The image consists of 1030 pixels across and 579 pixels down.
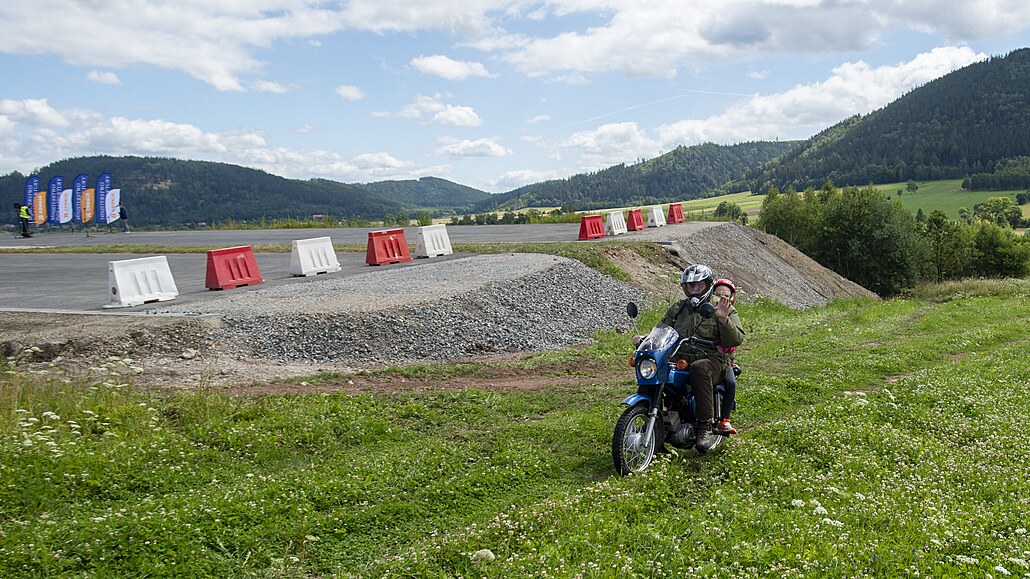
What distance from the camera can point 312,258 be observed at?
69.6 ft

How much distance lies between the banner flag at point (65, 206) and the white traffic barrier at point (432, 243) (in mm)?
40650

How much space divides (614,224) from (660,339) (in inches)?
1103

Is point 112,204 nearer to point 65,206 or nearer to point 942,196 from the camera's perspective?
point 65,206

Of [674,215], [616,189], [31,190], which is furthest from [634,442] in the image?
[616,189]

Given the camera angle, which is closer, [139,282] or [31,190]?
[139,282]

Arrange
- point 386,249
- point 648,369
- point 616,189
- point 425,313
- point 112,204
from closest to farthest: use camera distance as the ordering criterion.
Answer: point 648,369
point 425,313
point 386,249
point 112,204
point 616,189

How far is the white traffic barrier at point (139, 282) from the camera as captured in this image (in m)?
15.7

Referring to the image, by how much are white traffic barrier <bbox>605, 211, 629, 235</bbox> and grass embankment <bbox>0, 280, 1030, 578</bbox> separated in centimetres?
2393

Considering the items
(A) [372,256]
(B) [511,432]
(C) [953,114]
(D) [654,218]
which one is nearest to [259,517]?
(B) [511,432]

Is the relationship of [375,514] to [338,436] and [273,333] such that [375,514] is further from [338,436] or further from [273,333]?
[273,333]

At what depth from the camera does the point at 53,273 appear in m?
23.3

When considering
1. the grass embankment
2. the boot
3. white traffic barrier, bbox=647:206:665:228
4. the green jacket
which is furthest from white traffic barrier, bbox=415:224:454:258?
the boot

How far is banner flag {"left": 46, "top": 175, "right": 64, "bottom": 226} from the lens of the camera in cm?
5209

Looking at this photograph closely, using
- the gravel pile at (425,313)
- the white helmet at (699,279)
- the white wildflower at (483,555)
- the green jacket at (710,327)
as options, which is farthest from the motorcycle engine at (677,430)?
the gravel pile at (425,313)
